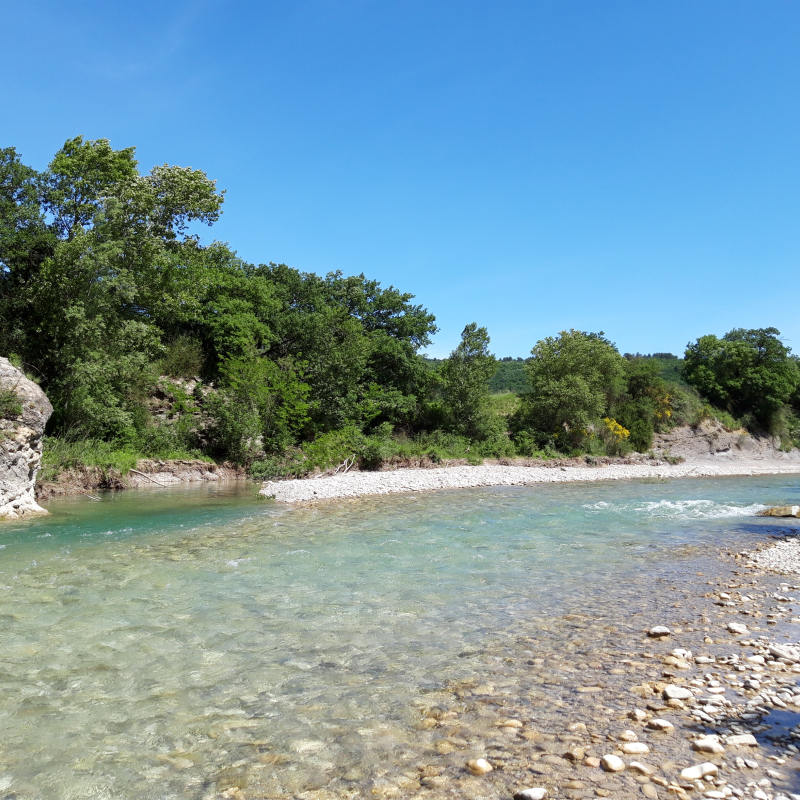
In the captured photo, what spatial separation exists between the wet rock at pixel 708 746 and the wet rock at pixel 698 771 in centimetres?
22

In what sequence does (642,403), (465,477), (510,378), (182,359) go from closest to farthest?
(465,477)
(182,359)
(642,403)
(510,378)

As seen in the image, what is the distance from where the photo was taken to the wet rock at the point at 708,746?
11.6 ft

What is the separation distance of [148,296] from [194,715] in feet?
74.3

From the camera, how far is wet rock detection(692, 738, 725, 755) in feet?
11.6

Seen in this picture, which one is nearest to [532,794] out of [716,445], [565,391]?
[565,391]

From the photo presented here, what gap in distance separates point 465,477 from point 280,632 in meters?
18.4

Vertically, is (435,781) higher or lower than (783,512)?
higher

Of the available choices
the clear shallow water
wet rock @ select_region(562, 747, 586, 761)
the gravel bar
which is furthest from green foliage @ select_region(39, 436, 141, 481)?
wet rock @ select_region(562, 747, 586, 761)

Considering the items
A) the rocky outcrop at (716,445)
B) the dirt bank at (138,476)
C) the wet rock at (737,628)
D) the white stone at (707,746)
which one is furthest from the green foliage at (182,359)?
the rocky outcrop at (716,445)

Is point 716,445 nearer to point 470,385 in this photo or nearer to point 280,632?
point 470,385

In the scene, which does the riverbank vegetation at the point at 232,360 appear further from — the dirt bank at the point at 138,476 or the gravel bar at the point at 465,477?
the gravel bar at the point at 465,477

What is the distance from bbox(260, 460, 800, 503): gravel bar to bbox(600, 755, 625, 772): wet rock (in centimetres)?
1424

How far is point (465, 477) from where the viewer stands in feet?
78.9

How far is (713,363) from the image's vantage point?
46.0 m
